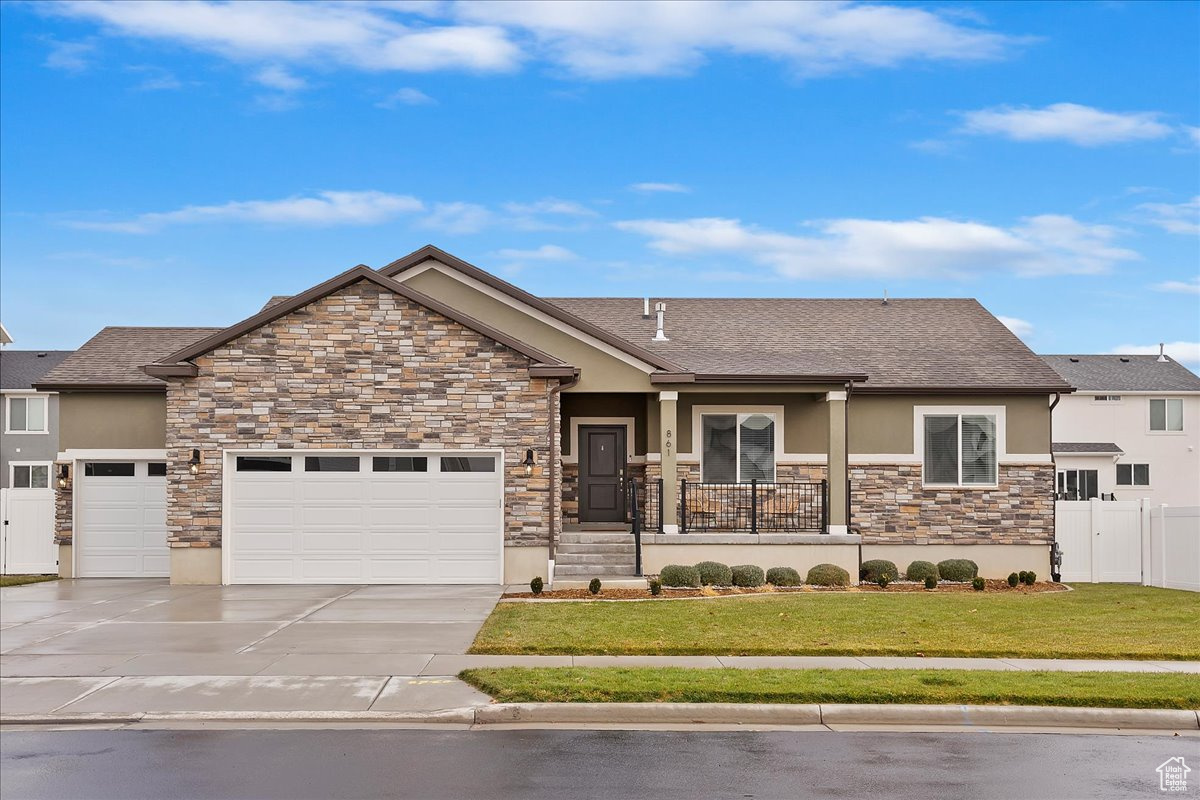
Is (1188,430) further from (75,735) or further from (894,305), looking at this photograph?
(75,735)

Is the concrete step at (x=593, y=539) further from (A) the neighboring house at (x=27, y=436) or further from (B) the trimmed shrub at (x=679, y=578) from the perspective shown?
(A) the neighboring house at (x=27, y=436)

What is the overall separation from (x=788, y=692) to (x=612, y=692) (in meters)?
1.63

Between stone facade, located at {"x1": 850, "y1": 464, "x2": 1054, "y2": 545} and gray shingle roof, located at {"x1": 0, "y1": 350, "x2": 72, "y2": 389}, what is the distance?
32230 mm

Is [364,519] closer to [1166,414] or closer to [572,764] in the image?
[572,764]

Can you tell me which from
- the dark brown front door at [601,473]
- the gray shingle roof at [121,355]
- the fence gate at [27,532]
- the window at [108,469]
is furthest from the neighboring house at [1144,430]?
the fence gate at [27,532]

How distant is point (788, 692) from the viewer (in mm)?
10250

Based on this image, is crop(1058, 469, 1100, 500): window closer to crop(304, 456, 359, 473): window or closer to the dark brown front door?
the dark brown front door

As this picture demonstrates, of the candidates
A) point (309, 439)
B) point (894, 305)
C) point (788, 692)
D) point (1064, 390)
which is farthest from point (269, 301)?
point (788, 692)

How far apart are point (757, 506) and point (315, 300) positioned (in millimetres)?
9747

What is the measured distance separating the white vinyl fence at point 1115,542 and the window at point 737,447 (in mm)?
6822

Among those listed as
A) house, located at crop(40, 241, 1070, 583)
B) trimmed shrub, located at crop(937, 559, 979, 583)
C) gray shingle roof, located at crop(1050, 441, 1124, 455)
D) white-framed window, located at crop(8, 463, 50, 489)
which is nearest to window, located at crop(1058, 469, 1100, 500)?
gray shingle roof, located at crop(1050, 441, 1124, 455)

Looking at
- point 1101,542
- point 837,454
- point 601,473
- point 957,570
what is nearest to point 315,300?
point 601,473

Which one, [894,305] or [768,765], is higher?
[894,305]

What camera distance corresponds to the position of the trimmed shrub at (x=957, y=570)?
21734 mm
